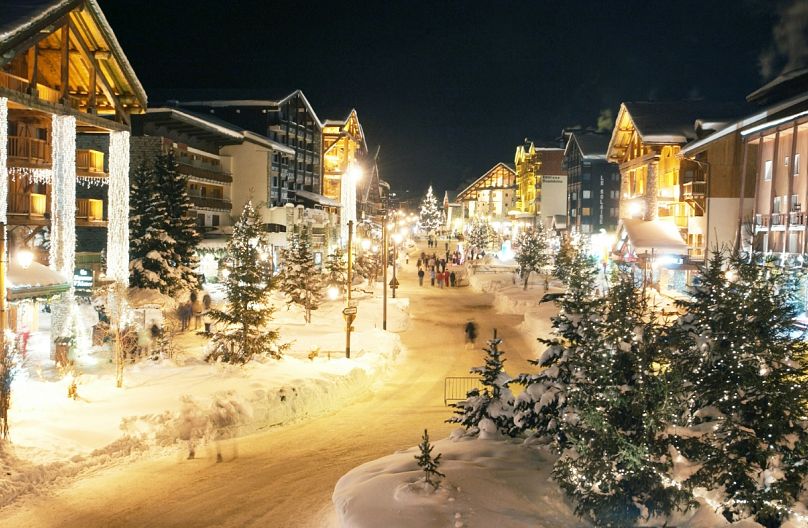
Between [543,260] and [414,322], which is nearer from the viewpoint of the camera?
[414,322]

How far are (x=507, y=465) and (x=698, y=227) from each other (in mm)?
33451

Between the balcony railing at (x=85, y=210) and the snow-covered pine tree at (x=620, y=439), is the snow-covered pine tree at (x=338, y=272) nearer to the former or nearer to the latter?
the balcony railing at (x=85, y=210)

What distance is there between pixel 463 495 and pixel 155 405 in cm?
892

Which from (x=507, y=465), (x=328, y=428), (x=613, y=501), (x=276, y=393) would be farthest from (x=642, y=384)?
(x=276, y=393)

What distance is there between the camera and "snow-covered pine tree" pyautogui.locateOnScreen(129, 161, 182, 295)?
3172 cm

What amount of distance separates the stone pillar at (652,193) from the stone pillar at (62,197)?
34798 millimetres

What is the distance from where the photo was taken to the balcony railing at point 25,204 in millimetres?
21914

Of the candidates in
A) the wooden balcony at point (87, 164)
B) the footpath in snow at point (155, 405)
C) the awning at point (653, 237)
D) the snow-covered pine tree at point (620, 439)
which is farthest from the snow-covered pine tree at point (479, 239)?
the snow-covered pine tree at point (620, 439)

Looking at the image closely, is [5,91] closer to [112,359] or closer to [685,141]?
[112,359]

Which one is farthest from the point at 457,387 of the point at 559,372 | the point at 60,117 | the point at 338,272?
the point at 338,272

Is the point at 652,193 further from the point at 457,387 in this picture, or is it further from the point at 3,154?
the point at 3,154

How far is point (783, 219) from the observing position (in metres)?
27.2

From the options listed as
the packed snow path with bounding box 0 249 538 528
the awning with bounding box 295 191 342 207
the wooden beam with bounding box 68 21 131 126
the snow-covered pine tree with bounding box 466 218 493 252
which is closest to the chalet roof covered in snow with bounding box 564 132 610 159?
the snow-covered pine tree with bounding box 466 218 493 252

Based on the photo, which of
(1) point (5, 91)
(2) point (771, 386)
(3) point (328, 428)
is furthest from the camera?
(1) point (5, 91)
